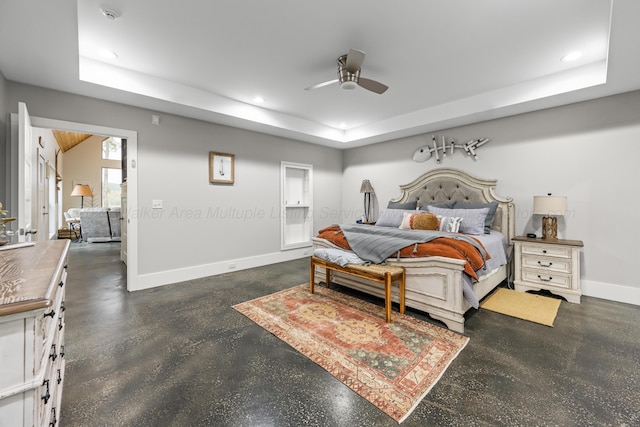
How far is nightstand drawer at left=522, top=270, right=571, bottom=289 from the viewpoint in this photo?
313cm

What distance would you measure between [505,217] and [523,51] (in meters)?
2.14

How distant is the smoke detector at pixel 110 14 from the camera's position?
2.03 m

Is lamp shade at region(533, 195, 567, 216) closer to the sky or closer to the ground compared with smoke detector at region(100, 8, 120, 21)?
closer to the ground

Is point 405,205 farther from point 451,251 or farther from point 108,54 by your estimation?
point 108,54

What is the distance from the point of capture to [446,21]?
86.3 inches

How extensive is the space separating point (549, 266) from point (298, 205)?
3956 mm

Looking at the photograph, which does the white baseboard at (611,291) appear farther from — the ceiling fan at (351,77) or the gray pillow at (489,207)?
the ceiling fan at (351,77)

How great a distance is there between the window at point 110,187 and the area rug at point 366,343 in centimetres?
978

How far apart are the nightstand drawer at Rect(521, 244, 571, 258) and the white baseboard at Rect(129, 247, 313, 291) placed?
3695 mm

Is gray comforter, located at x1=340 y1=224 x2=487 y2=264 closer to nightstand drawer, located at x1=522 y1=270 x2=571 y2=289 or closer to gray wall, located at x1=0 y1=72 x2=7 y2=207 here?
nightstand drawer, located at x1=522 y1=270 x2=571 y2=289

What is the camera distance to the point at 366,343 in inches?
87.0

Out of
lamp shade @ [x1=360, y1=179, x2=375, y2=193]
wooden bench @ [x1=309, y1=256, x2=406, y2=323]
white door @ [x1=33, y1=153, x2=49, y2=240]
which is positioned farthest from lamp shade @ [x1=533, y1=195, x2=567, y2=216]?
white door @ [x1=33, y1=153, x2=49, y2=240]

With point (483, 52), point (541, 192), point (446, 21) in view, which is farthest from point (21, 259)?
point (541, 192)

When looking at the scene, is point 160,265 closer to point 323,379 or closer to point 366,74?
point 323,379
